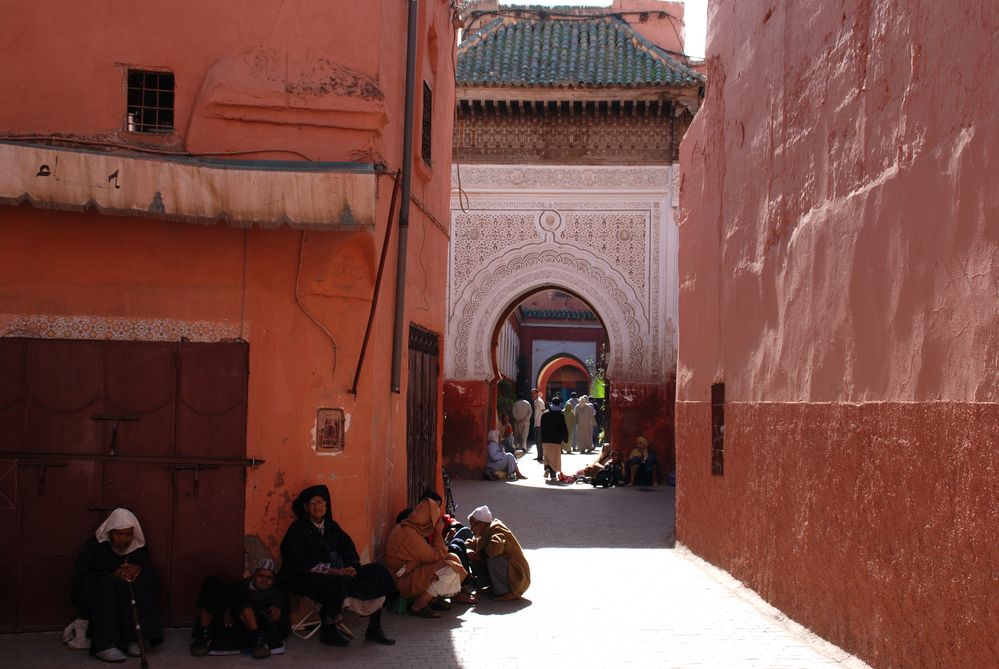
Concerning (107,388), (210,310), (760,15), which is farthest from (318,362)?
(760,15)

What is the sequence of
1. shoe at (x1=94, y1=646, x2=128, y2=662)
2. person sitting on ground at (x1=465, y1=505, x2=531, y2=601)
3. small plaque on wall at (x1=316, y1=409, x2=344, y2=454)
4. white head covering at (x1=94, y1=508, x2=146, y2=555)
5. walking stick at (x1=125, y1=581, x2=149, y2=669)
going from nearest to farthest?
walking stick at (x1=125, y1=581, x2=149, y2=669), shoe at (x1=94, y1=646, x2=128, y2=662), white head covering at (x1=94, y1=508, x2=146, y2=555), small plaque on wall at (x1=316, y1=409, x2=344, y2=454), person sitting on ground at (x1=465, y1=505, x2=531, y2=601)

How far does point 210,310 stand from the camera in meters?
6.46

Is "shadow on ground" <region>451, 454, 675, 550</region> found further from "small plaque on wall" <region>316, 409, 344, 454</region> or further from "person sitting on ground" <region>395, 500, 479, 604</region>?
"small plaque on wall" <region>316, 409, 344, 454</region>

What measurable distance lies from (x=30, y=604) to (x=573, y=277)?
12.7 metres

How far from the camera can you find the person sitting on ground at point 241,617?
5.87 metres

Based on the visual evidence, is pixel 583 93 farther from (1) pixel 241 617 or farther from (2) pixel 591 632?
(1) pixel 241 617

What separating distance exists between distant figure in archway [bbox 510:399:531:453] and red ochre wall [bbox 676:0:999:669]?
Result: 1434 cm

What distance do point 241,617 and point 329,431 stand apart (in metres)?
1.23

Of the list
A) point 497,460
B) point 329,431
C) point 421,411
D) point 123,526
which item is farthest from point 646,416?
point 123,526

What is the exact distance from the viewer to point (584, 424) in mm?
25344

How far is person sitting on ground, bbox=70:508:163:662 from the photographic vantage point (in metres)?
5.68

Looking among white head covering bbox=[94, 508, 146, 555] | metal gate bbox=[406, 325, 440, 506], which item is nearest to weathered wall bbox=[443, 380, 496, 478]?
metal gate bbox=[406, 325, 440, 506]

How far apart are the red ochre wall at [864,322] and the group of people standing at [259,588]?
8.16 feet

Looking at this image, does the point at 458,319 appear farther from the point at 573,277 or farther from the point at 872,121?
the point at 872,121
